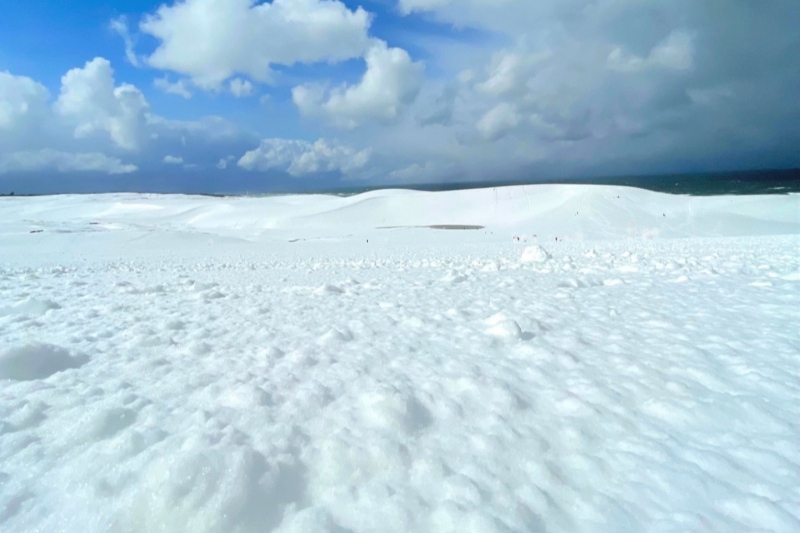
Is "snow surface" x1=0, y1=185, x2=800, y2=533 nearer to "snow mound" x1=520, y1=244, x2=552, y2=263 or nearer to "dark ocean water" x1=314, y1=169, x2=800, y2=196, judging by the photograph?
"snow mound" x1=520, y1=244, x2=552, y2=263

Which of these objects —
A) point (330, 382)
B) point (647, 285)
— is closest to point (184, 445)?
point (330, 382)

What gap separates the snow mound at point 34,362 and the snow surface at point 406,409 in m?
0.02

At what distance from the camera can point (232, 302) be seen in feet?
17.4

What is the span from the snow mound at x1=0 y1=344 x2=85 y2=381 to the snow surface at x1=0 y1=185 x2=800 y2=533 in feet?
0.05

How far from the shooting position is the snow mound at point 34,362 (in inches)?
114

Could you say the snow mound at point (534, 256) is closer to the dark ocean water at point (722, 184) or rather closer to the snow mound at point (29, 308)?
the snow mound at point (29, 308)

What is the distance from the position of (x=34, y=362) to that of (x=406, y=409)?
8.73ft

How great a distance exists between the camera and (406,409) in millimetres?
2502

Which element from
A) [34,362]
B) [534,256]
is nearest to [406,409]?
[34,362]

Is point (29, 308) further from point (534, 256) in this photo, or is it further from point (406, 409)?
point (534, 256)

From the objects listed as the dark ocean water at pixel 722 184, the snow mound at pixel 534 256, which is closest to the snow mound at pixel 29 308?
the snow mound at pixel 534 256

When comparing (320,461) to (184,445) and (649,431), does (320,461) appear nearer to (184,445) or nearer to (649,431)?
(184,445)

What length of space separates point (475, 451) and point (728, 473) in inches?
45.6

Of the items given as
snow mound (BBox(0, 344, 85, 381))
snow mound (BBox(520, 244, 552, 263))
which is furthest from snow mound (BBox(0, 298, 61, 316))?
snow mound (BBox(520, 244, 552, 263))
